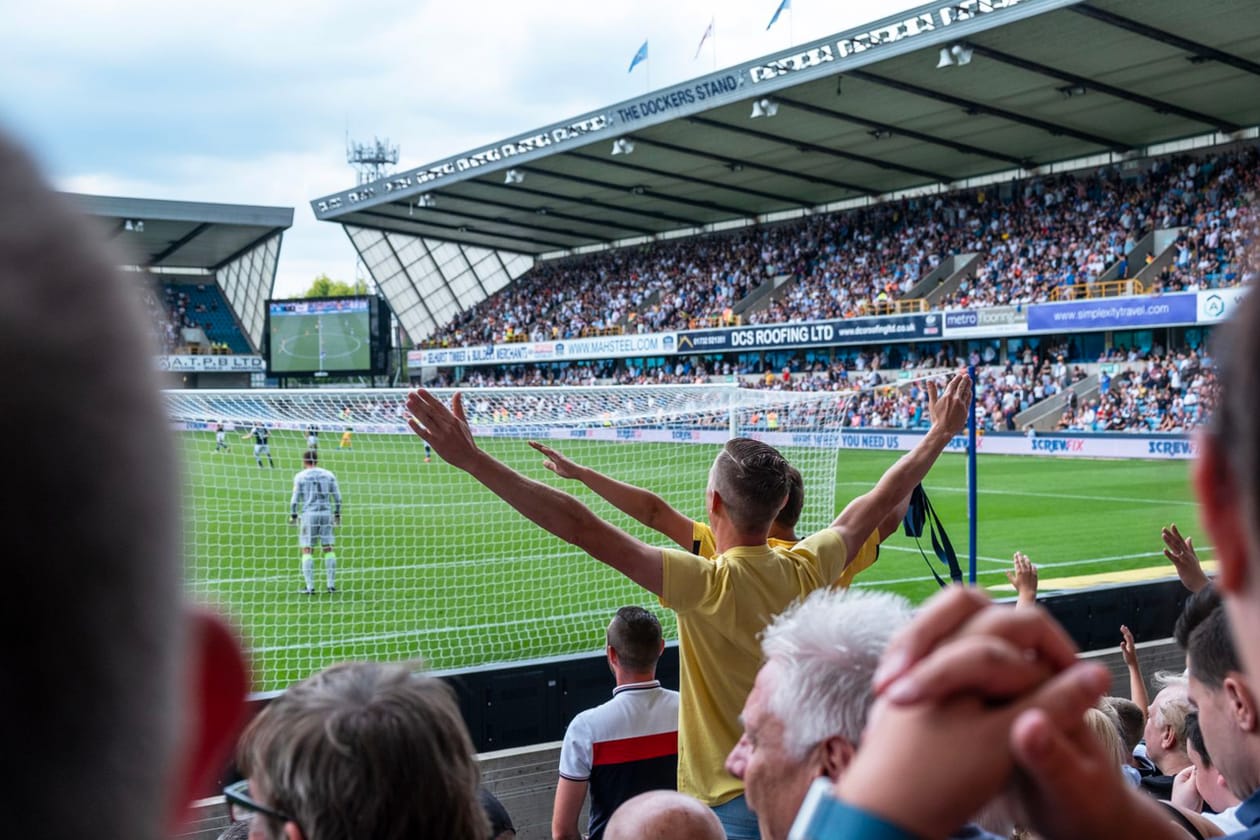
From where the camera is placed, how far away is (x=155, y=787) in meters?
0.63

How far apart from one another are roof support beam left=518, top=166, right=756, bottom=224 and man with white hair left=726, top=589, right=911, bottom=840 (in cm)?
4249

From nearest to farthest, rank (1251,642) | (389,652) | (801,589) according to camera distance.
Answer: (1251,642), (801,589), (389,652)

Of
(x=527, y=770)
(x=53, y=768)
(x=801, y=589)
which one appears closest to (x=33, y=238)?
(x=53, y=768)

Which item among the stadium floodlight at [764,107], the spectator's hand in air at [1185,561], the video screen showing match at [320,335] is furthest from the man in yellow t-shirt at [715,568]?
the video screen showing match at [320,335]

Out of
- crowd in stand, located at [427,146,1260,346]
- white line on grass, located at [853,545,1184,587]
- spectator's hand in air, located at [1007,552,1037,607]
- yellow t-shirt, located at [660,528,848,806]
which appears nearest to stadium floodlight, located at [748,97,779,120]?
crowd in stand, located at [427,146,1260,346]

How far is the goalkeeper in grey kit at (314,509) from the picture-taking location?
13414 mm

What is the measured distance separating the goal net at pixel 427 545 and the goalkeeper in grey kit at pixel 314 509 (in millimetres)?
439

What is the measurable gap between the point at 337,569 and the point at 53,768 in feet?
52.2

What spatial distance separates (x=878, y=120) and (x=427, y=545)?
948 inches

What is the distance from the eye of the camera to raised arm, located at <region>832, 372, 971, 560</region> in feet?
13.1

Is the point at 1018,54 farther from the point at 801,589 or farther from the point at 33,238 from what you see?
the point at 33,238

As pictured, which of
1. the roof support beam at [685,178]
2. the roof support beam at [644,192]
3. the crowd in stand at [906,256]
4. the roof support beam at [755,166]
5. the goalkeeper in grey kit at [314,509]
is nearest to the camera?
the goalkeeper in grey kit at [314,509]

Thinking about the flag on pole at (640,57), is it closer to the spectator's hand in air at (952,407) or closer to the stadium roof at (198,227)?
the stadium roof at (198,227)

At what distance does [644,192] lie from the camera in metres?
47.6
